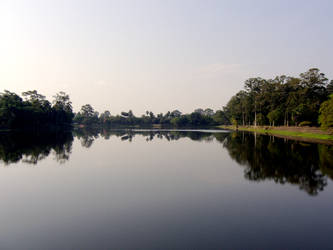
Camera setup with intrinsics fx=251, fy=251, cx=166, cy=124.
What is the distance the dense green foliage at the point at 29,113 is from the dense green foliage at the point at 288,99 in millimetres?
67546

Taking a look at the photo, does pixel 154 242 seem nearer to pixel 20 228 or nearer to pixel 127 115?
pixel 20 228

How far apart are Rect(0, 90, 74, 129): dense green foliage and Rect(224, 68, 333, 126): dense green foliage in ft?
222

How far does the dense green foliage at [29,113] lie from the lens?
64.0 meters

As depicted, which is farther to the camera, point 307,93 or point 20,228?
point 307,93

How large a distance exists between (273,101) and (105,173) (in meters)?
64.9

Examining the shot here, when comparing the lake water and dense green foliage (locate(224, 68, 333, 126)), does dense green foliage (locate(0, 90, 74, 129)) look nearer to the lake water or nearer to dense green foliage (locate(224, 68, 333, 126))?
the lake water

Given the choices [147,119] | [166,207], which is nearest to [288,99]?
[166,207]

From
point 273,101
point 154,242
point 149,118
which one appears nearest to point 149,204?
point 154,242

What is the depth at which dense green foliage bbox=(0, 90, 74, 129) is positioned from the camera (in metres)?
64.0

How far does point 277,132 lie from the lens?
62031 millimetres

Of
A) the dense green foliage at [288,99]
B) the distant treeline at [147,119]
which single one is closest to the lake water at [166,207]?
the dense green foliage at [288,99]

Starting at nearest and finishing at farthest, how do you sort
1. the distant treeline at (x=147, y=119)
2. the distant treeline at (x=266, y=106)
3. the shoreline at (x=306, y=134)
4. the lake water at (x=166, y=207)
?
the lake water at (x=166, y=207)
the shoreline at (x=306, y=134)
the distant treeline at (x=266, y=106)
the distant treeline at (x=147, y=119)

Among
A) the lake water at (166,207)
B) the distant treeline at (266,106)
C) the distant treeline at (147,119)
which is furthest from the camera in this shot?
the distant treeline at (147,119)

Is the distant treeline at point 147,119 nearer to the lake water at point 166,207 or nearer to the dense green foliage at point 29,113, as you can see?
the dense green foliage at point 29,113
